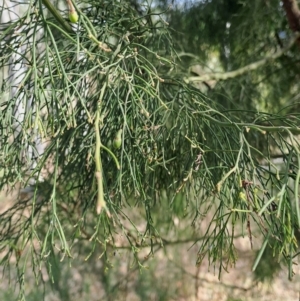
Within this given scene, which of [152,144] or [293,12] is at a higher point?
[293,12]

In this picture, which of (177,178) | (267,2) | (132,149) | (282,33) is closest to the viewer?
(132,149)

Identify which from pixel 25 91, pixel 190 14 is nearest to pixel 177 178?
pixel 25 91

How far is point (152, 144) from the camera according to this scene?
626mm

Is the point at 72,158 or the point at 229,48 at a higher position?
the point at 229,48

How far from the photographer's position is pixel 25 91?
2.03 ft

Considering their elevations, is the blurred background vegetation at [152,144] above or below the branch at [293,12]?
below

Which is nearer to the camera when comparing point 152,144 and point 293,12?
point 152,144

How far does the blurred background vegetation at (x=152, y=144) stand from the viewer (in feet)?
1.83

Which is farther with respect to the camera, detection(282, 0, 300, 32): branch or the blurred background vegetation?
detection(282, 0, 300, 32): branch

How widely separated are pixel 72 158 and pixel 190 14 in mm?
599

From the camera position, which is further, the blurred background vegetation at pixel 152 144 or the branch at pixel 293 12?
the branch at pixel 293 12

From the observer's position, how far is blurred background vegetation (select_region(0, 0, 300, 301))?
56 cm

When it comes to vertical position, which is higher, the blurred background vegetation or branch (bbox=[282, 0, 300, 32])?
branch (bbox=[282, 0, 300, 32])

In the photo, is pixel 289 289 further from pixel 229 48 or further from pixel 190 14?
pixel 190 14
